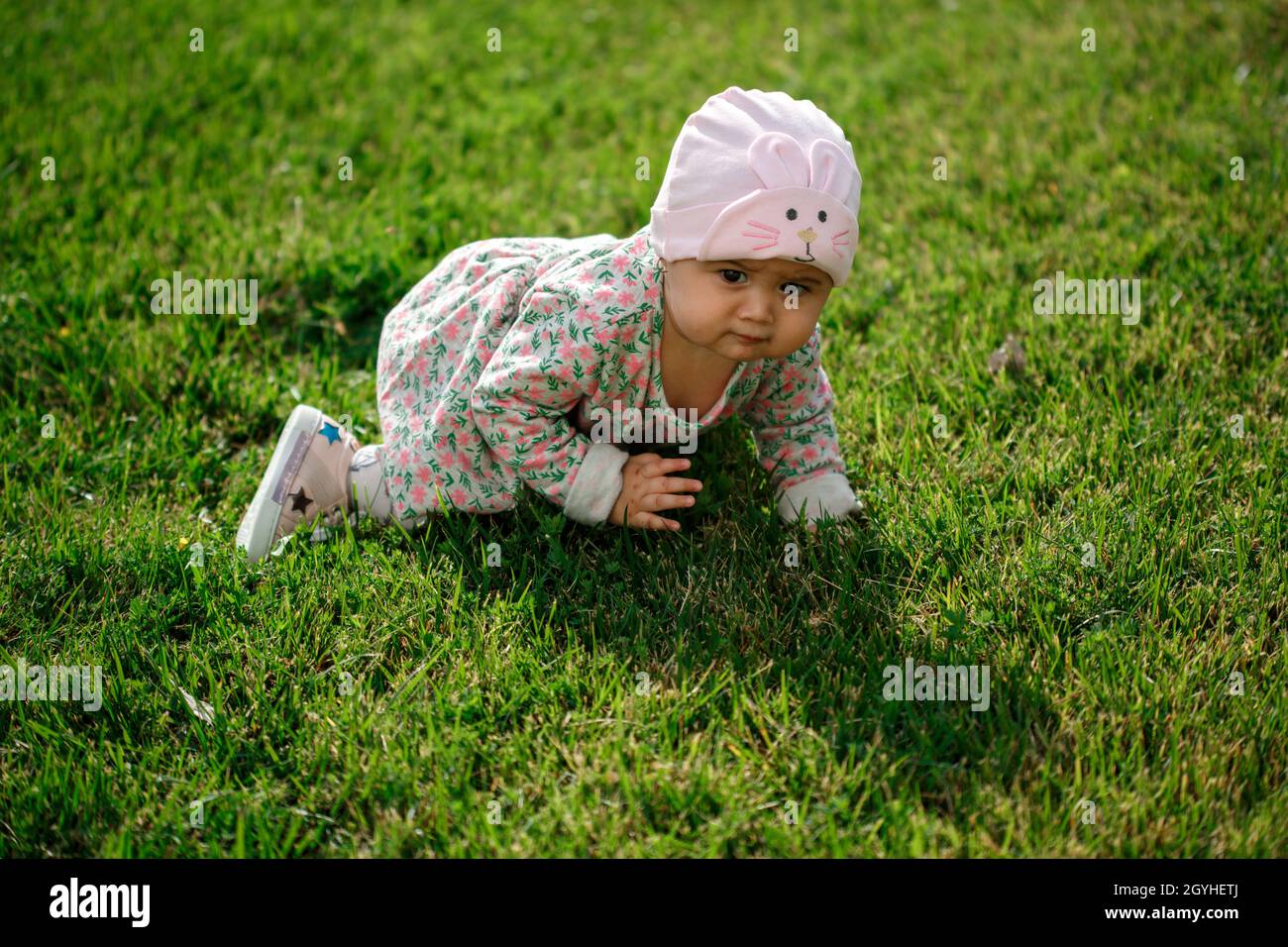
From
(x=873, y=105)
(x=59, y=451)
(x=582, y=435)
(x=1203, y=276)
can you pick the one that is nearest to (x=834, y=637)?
(x=582, y=435)

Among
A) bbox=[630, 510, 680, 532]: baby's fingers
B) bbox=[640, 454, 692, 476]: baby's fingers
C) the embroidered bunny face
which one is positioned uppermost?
the embroidered bunny face

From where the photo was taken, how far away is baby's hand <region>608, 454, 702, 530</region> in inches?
119

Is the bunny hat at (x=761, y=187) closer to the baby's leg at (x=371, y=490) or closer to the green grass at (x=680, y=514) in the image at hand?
the green grass at (x=680, y=514)

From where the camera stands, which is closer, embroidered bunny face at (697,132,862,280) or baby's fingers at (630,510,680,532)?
embroidered bunny face at (697,132,862,280)

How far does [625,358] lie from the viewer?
9.62ft

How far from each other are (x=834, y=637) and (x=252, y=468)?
6.13 feet

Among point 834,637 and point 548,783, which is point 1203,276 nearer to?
point 834,637

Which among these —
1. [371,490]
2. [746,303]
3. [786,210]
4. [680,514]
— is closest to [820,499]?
[680,514]

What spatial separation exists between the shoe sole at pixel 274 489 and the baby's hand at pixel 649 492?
35.9 inches

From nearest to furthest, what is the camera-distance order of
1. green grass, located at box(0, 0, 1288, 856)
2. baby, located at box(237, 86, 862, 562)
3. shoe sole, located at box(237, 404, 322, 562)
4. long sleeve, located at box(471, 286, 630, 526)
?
1. green grass, located at box(0, 0, 1288, 856)
2. baby, located at box(237, 86, 862, 562)
3. long sleeve, located at box(471, 286, 630, 526)
4. shoe sole, located at box(237, 404, 322, 562)

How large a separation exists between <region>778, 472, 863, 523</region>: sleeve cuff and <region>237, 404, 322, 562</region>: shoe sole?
1.37 meters

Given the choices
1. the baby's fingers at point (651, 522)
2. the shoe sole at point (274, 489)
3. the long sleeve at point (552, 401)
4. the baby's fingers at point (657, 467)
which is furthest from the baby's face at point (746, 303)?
the shoe sole at point (274, 489)

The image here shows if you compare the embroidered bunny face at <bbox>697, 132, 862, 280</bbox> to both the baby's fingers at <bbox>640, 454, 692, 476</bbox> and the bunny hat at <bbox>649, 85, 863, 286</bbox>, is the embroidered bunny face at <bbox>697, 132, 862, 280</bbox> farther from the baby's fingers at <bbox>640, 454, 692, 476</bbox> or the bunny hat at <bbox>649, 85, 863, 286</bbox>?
the baby's fingers at <bbox>640, 454, 692, 476</bbox>

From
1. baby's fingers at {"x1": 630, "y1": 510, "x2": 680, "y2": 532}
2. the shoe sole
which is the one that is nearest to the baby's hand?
baby's fingers at {"x1": 630, "y1": 510, "x2": 680, "y2": 532}
